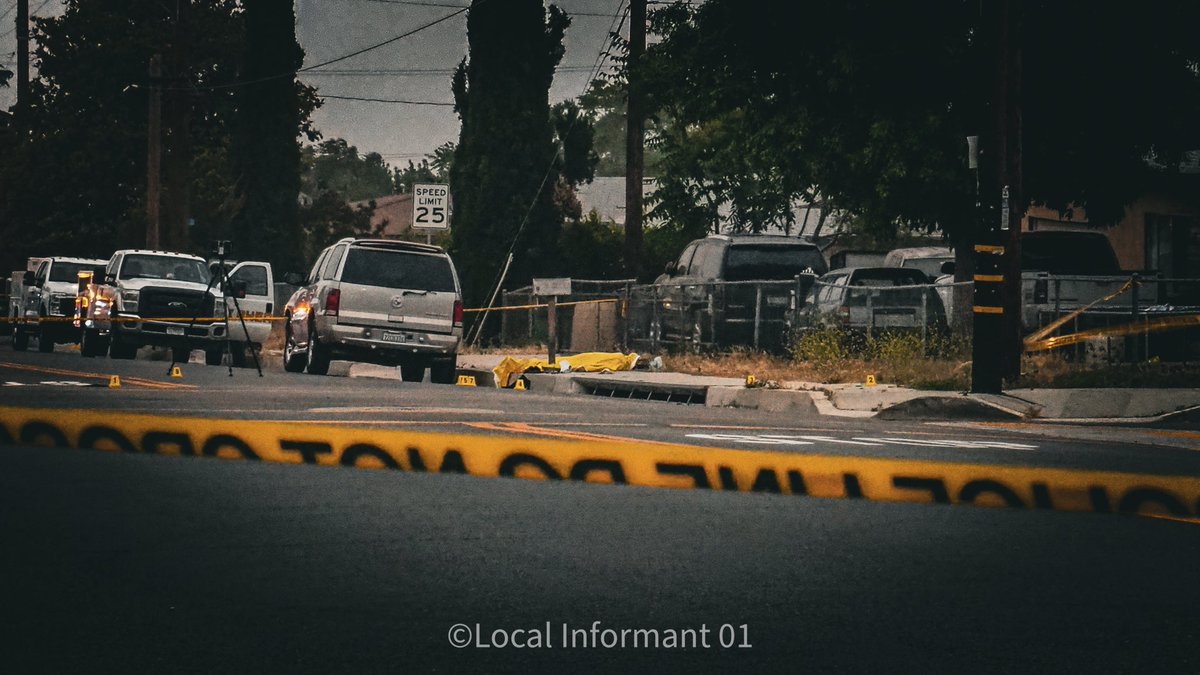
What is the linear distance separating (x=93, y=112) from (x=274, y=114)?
15.2 m

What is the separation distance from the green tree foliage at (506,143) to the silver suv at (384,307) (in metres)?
14.3

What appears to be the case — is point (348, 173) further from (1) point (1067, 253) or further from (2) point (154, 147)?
(1) point (1067, 253)

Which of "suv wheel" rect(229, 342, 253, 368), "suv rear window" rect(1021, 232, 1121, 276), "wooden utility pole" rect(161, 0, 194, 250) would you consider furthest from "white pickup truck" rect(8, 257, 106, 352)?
"suv rear window" rect(1021, 232, 1121, 276)

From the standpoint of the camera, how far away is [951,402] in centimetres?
1816

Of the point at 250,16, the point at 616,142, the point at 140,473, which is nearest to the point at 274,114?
the point at 250,16

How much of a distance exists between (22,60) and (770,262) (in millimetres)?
42961

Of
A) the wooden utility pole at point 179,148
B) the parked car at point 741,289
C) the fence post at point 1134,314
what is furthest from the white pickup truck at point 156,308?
the wooden utility pole at point 179,148

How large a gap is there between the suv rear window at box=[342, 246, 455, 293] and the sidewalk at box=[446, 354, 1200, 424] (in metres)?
3.46

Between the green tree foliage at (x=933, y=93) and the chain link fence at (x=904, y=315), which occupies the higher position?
the green tree foliage at (x=933, y=93)

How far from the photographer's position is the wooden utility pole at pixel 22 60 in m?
61.4

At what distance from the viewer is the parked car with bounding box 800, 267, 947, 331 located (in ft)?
78.5

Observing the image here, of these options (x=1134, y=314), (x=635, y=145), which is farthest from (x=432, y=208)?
(x=1134, y=314)

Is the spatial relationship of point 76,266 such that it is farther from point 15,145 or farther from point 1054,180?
point 15,145

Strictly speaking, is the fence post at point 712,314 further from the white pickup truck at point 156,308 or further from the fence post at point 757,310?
the white pickup truck at point 156,308
